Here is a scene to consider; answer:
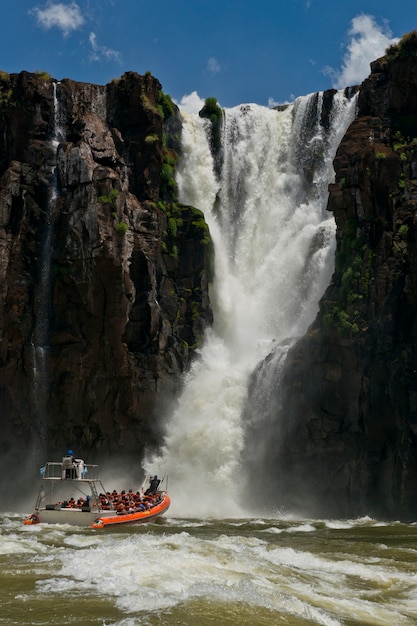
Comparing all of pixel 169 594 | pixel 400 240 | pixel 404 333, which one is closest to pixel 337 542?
pixel 169 594

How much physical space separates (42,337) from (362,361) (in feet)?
66.2

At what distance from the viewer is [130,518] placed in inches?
1239

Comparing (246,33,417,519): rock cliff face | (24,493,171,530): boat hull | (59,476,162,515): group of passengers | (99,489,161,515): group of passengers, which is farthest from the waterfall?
(246,33,417,519): rock cliff face

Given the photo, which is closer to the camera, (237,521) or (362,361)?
(237,521)

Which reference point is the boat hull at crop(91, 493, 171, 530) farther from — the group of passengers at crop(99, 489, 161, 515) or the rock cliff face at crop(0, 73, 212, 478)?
the rock cliff face at crop(0, 73, 212, 478)

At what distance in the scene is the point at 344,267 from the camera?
1592 inches

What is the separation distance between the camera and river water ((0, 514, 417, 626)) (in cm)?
1422

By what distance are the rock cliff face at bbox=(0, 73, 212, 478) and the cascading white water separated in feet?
9.75

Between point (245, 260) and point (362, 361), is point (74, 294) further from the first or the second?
point (362, 361)

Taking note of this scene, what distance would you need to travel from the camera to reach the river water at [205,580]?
46.6ft

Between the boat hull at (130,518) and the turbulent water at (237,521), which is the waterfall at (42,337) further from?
the boat hull at (130,518)

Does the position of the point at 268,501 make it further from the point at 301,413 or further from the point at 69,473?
the point at 69,473

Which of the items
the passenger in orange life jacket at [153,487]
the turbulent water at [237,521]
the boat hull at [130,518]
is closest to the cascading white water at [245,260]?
the turbulent water at [237,521]

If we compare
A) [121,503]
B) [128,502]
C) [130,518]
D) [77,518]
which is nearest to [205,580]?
[77,518]
